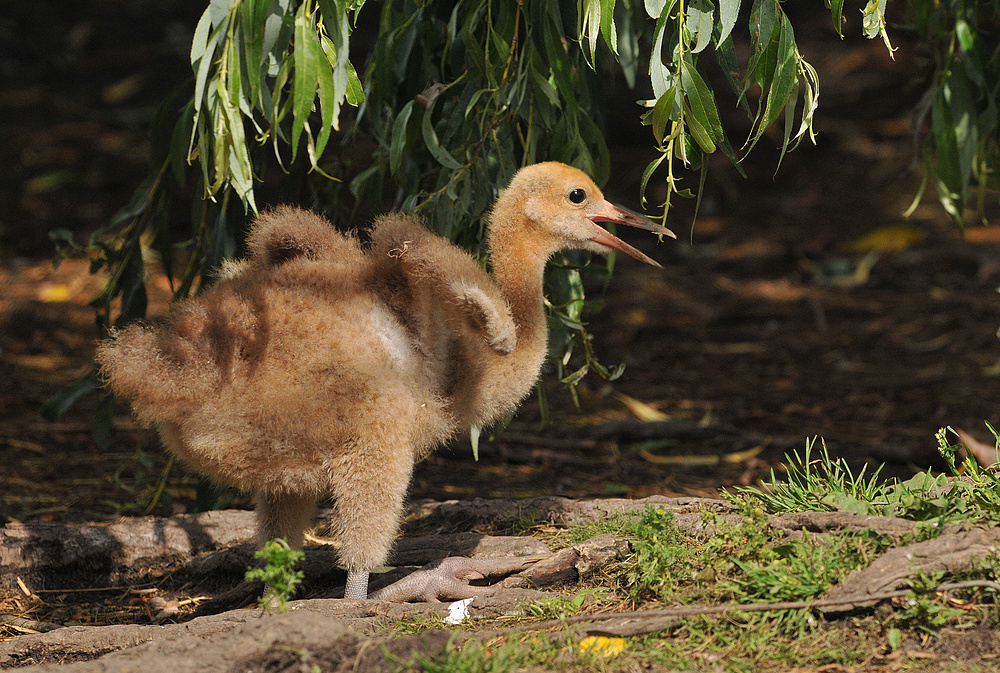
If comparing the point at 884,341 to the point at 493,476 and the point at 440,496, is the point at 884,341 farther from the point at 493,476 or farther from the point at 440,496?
the point at 440,496

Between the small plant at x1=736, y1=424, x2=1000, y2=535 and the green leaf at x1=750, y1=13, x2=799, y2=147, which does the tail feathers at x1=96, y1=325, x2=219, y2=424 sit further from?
the green leaf at x1=750, y1=13, x2=799, y2=147

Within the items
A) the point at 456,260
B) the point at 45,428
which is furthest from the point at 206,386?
the point at 45,428

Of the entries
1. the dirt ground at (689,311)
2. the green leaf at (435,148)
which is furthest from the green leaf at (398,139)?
the dirt ground at (689,311)

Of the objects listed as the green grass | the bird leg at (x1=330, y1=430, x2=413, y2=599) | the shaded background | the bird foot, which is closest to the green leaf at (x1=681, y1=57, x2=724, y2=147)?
the shaded background

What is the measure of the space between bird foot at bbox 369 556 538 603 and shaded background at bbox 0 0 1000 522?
143 cm

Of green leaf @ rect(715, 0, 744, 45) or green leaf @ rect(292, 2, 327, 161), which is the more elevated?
green leaf @ rect(715, 0, 744, 45)

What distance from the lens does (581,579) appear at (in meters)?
3.63

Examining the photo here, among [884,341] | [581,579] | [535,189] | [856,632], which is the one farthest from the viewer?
[884,341]

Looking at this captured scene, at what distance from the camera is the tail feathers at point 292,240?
3.78 meters

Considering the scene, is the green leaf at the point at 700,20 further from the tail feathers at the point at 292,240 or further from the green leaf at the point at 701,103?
the tail feathers at the point at 292,240

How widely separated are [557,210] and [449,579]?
1454 millimetres

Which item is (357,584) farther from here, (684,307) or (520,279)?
(684,307)

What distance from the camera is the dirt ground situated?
5.92 m

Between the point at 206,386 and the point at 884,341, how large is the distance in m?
5.98
